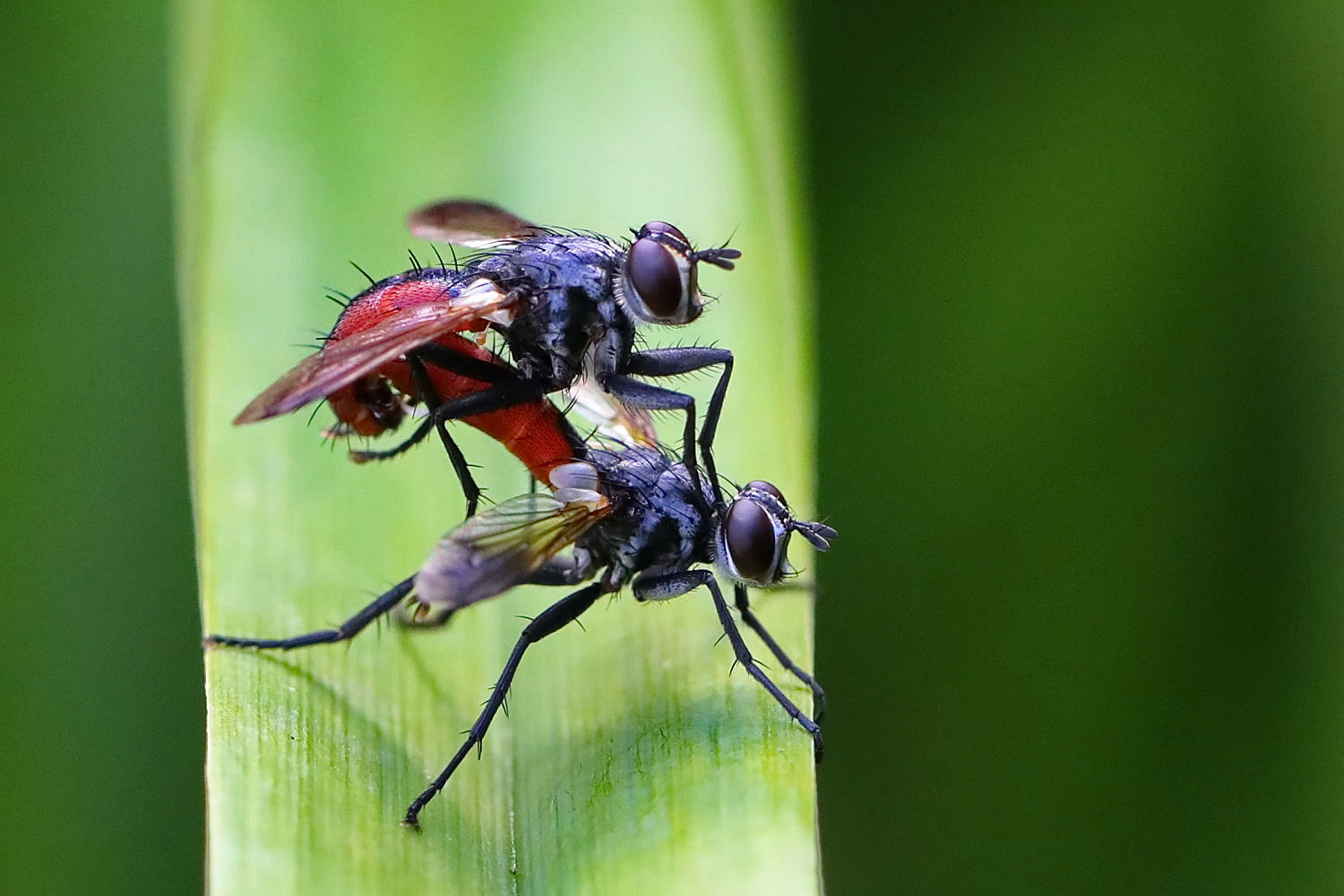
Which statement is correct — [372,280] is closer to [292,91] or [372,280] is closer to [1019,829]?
[292,91]

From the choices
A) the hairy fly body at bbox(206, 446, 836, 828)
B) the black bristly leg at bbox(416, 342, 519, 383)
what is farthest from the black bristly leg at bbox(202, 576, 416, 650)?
the black bristly leg at bbox(416, 342, 519, 383)

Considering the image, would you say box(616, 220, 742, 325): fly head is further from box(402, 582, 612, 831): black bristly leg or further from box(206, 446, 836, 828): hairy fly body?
box(402, 582, 612, 831): black bristly leg

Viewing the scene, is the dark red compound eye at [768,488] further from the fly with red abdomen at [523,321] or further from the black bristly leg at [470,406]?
the black bristly leg at [470,406]

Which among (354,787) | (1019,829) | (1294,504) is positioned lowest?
(1019,829)

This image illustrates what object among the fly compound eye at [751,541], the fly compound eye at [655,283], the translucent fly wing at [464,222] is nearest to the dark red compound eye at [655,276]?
the fly compound eye at [655,283]

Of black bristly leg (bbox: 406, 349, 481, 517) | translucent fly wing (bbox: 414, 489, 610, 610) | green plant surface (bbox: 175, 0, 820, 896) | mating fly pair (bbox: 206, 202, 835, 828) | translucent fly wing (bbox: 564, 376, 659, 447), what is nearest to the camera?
green plant surface (bbox: 175, 0, 820, 896)

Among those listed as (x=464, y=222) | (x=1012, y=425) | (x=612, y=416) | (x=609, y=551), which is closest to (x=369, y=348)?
(x=464, y=222)

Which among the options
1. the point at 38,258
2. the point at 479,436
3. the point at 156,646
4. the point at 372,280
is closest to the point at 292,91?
the point at 372,280
